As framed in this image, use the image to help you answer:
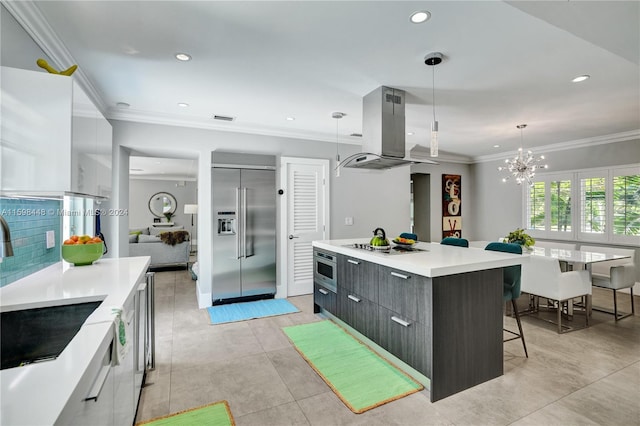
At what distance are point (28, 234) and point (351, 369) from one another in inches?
96.3

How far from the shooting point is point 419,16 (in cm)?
201

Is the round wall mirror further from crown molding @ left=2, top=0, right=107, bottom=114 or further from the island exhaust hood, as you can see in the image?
the island exhaust hood

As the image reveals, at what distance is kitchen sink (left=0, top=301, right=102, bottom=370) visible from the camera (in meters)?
1.39

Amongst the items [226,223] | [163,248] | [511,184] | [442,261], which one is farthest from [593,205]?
[163,248]

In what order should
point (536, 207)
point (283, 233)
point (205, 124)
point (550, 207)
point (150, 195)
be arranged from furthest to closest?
point (150, 195), point (536, 207), point (550, 207), point (283, 233), point (205, 124)

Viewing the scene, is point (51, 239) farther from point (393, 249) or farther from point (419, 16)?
point (419, 16)

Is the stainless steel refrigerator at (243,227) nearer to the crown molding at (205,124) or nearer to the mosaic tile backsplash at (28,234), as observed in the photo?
the crown molding at (205,124)

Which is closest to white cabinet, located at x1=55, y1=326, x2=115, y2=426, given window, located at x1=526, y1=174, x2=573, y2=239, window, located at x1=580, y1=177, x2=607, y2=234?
window, located at x1=580, y1=177, x2=607, y2=234

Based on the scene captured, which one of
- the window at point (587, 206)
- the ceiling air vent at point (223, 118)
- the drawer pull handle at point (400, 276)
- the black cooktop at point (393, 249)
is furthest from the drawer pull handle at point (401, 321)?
the window at point (587, 206)

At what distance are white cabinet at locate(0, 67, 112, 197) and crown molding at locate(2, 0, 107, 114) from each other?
607mm

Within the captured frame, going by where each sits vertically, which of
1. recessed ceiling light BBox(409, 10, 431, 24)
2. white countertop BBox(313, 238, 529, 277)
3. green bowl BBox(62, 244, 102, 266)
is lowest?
white countertop BBox(313, 238, 529, 277)

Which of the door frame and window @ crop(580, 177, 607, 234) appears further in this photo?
window @ crop(580, 177, 607, 234)

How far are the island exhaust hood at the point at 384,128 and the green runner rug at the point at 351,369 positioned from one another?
185cm

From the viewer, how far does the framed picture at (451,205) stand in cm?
742
